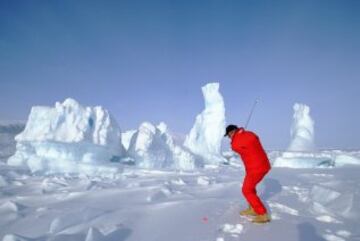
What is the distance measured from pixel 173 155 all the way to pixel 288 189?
15.4m

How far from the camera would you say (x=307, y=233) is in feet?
11.7

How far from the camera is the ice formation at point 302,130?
28.9 meters

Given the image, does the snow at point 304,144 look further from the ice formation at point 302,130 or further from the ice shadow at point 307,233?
the ice shadow at point 307,233

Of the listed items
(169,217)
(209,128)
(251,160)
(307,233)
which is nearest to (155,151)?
(209,128)

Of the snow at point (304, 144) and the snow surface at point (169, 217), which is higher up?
the snow at point (304, 144)

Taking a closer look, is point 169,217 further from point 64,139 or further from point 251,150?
point 64,139

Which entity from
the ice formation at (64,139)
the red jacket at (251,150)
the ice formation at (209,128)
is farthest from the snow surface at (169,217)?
the ice formation at (209,128)

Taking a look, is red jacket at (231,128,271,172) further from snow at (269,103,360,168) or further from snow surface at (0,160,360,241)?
snow at (269,103,360,168)

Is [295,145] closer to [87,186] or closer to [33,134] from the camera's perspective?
[33,134]

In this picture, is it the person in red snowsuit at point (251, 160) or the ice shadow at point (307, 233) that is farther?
the person in red snowsuit at point (251, 160)

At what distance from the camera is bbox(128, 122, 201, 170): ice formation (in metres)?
19.8

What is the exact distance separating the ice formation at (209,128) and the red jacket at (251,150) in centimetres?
2265

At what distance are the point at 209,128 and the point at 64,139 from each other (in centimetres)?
1475

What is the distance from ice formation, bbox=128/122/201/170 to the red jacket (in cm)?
1594
